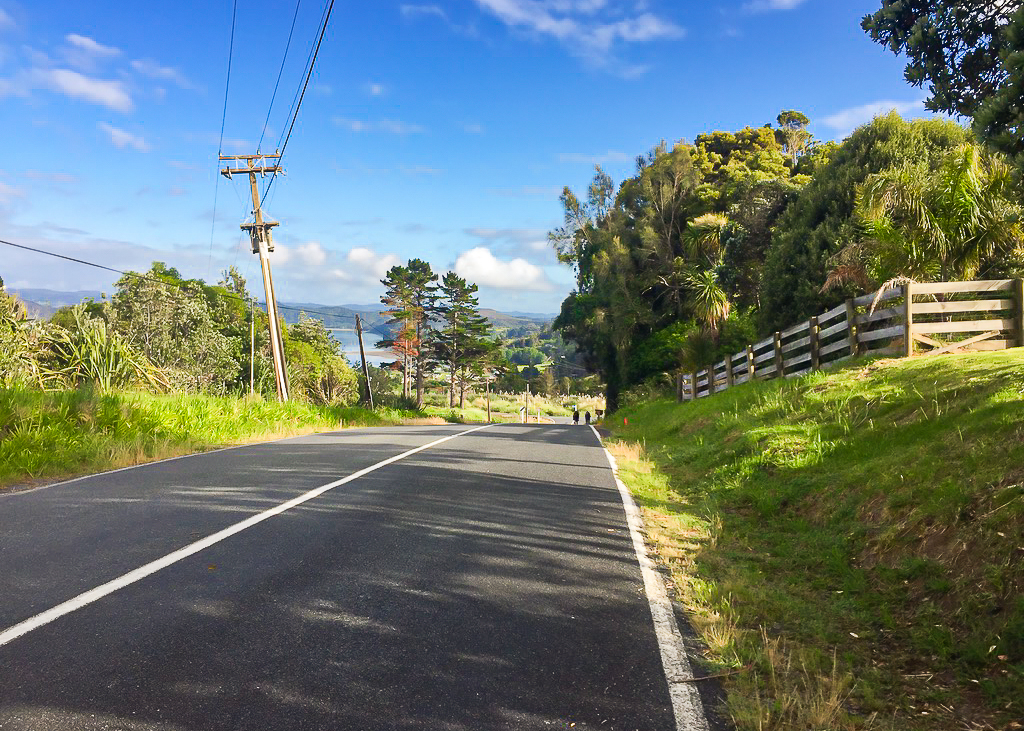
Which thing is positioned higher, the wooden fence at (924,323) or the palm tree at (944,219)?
the palm tree at (944,219)

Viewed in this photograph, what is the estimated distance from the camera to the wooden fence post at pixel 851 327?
13297 millimetres

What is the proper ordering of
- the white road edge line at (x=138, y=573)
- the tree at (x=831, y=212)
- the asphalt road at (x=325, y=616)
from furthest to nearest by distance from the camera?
the tree at (x=831, y=212) → the white road edge line at (x=138, y=573) → the asphalt road at (x=325, y=616)

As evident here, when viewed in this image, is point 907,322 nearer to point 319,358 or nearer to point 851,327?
point 851,327

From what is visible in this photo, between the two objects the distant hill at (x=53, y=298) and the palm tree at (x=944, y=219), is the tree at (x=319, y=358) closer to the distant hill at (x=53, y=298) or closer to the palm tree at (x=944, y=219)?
the distant hill at (x=53, y=298)

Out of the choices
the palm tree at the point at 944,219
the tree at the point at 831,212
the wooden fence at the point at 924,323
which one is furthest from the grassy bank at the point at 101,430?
the tree at the point at 831,212

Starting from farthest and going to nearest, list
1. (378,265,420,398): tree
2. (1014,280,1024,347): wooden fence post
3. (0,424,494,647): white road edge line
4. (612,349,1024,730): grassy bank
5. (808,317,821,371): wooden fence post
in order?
(378,265,420,398): tree → (808,317,821,371): wooden fence post → (1014,280,1024,347): wooden fence post → (0,424,494,647): white road edge line → (612,349,1024,730): grassy bank

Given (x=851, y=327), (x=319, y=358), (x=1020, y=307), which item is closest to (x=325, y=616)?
(x=1020, y=307)

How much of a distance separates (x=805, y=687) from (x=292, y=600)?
9.90ft

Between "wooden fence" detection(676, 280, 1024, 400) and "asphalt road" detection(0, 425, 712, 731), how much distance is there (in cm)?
685

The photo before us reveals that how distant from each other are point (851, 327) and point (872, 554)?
8.83m

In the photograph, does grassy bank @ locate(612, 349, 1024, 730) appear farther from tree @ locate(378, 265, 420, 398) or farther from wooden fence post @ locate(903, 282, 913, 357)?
tree @ locate(378, 265, 420, 398)

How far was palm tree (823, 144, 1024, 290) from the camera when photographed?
12227 millimetres

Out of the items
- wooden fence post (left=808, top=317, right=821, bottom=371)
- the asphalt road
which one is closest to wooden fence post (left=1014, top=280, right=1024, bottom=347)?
wooden fence post (left=808, top=317, right=821, bottom=371)

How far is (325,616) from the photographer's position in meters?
4.23
